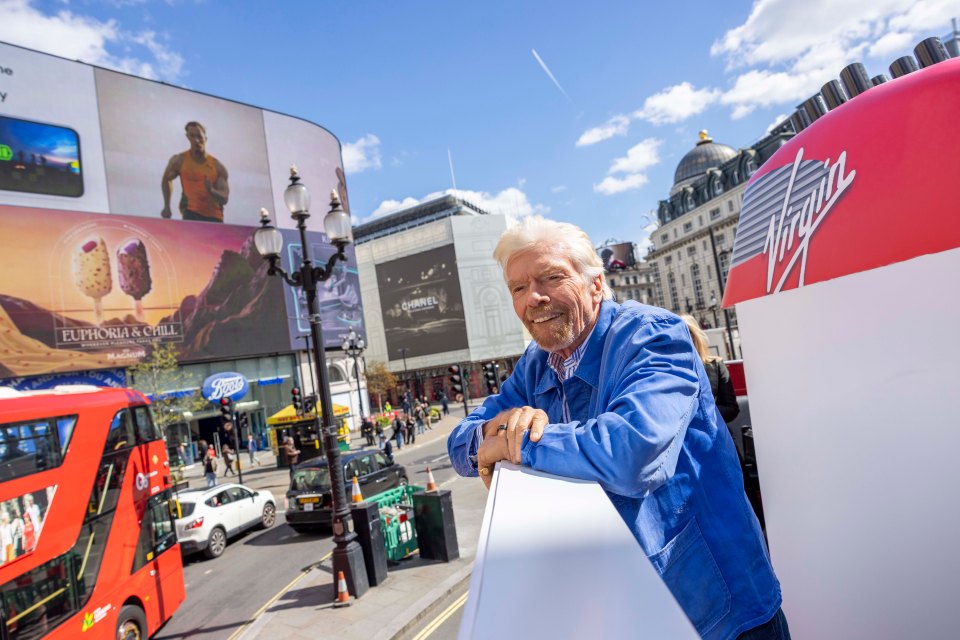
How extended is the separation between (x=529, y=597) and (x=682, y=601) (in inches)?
30.1

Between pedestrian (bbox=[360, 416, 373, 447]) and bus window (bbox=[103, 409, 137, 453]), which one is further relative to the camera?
pedestrian (bbox=[360, 416, 373, 447])

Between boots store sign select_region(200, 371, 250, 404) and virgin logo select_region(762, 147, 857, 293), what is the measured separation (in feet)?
97.3

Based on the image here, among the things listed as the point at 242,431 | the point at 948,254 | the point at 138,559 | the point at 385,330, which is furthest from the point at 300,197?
the point at 385,330

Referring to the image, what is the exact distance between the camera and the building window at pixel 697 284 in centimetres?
7094

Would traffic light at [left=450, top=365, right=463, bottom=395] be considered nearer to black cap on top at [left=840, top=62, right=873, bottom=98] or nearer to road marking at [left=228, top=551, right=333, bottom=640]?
road marking at [left=228, top=551, right=333, bottom=640]

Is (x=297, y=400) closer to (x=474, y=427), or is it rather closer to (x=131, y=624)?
(x=131, y=624)

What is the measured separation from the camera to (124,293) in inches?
1182

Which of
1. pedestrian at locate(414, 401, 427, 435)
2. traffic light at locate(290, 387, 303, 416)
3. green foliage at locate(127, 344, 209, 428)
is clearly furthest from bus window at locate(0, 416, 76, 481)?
pedestrian at locate(414, 401, 427, 435)

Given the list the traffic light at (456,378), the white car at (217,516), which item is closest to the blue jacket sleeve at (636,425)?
the white car at (217,516)

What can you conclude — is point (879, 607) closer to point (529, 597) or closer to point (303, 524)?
point (529, 597)

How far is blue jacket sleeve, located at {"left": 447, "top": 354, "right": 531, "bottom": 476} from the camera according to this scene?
63.4 inches

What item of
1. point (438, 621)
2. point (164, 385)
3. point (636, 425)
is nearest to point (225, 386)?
point (164, 385)

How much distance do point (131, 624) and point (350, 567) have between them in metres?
2.71

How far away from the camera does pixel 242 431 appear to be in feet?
117
